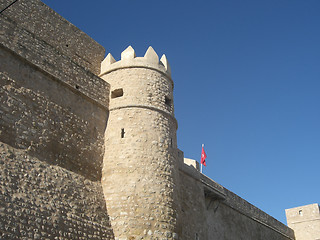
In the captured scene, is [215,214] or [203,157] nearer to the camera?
[215,214]

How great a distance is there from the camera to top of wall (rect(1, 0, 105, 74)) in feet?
37.2

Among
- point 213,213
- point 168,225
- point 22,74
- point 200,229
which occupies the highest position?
point 22,74

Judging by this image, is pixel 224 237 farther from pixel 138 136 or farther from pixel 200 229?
pixel 138 136

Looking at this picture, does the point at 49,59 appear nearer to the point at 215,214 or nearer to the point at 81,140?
the point at 81,140

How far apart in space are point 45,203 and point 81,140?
2362 mm

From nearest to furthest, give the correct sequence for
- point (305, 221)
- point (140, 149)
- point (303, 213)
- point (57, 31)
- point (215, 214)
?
point (140, 149) < point (57, 31) < point (215, 214) < point (305, 221) < point (303, 213)

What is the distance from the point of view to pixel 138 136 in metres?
10.7

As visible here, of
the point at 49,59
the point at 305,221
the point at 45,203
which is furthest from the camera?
the point at 305,221

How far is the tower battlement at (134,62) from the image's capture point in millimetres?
11953

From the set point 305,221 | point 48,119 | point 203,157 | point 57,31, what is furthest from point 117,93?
point 305,221

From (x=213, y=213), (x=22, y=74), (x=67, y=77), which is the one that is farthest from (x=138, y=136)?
(x=213, y=213)

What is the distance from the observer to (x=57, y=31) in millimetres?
12266

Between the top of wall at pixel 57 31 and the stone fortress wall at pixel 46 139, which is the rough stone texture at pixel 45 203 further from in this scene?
the top of wall at pixel 57 31

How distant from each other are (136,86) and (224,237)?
7.64 metres
